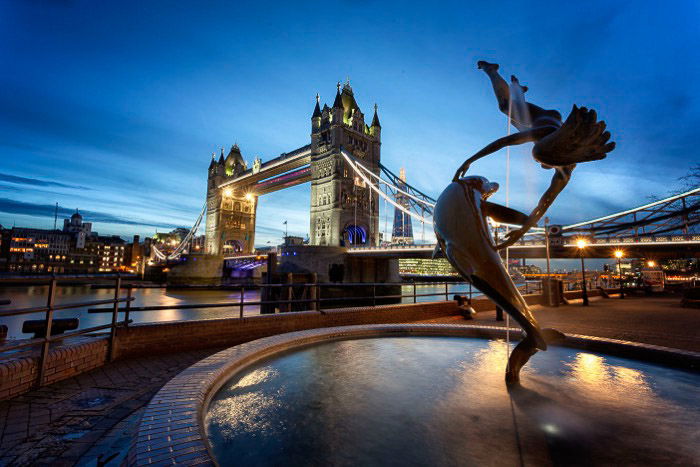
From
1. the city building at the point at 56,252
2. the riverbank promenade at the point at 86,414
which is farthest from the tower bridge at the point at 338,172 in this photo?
the city building at the point at 56,252

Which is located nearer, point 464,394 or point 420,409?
point 420,409

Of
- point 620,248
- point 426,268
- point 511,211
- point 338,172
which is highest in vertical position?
point 338,172

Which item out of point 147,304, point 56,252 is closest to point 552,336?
point 147,304

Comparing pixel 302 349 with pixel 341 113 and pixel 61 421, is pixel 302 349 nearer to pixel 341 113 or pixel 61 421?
pixel 61 421

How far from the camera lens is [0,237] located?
91250 mm

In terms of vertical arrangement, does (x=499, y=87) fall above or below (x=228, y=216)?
below

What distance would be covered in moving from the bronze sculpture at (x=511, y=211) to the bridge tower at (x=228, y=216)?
74.4 m

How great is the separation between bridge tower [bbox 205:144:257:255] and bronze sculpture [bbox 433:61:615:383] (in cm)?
7438

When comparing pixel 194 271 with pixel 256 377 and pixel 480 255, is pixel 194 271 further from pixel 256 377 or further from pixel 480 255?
pixel 480 255

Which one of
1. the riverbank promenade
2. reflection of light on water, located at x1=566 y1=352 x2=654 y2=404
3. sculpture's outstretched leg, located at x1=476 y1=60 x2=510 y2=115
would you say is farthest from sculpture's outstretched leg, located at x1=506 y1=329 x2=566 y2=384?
the riverbank promenade

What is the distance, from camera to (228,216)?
75.5m

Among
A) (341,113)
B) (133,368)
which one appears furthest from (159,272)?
(133,368)

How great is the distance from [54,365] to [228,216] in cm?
7629

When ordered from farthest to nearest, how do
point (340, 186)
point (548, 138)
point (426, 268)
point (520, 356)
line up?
point (426, 268) → point (340, 186) → point (520, 356) → point (548, 138)
